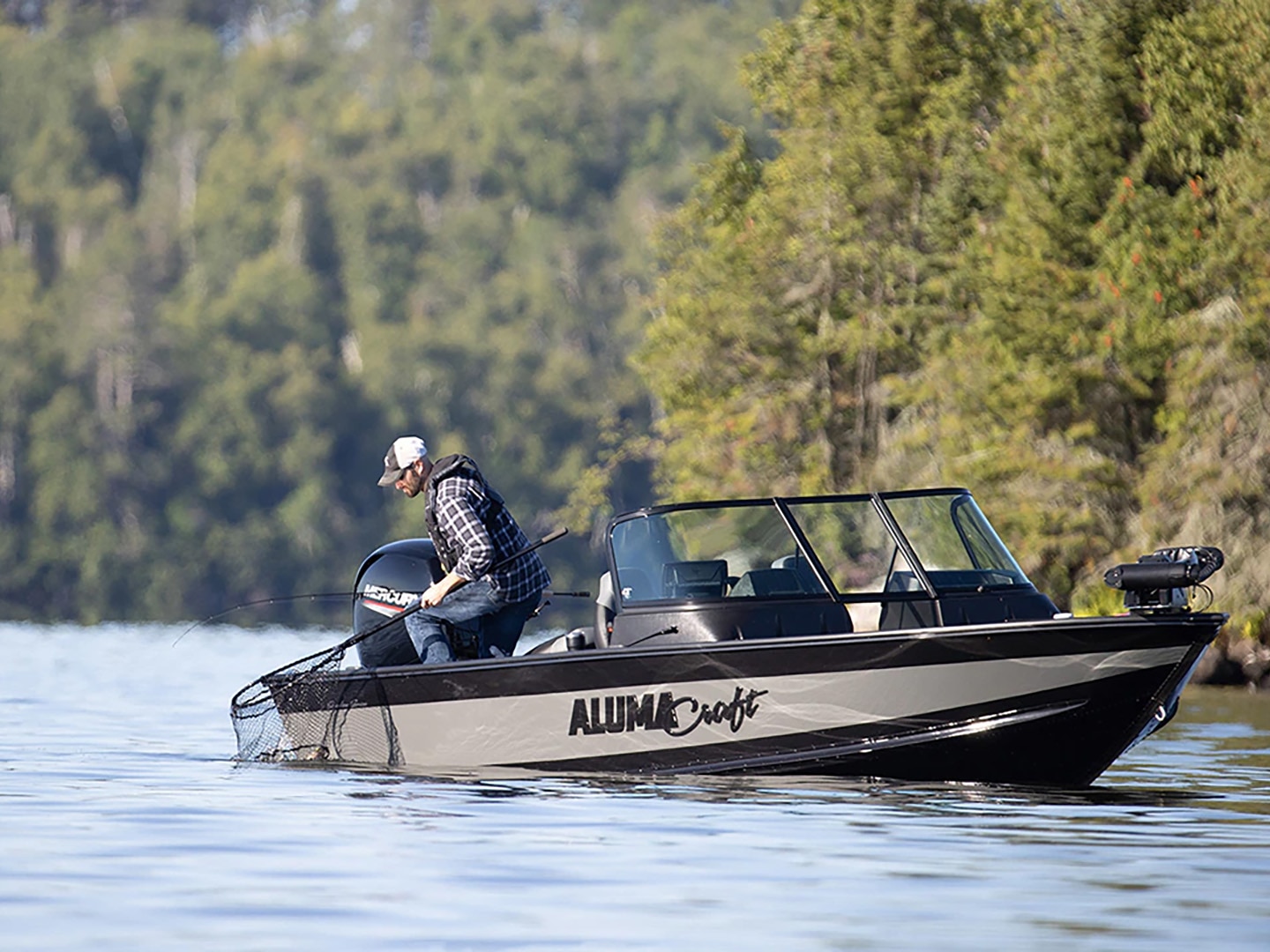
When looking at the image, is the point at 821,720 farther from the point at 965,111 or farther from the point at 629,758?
the point at 965,111

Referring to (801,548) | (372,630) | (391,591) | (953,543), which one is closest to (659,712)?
(801,548)

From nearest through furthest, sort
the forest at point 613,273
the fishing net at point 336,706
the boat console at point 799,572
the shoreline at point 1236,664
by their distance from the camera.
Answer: the boat console at point 799,572, the fishing net at point 336,706, the shoreline at point 1236,664, the forest at point 613,273

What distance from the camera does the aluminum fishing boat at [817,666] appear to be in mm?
13094

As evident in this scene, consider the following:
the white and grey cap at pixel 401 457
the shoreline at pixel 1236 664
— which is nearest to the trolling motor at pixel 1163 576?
the white and grey cap at pixel 401 457

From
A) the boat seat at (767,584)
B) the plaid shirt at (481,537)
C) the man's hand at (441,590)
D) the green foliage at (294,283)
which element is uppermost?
the green foliage at (294,283)

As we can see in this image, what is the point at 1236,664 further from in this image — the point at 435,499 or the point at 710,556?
the point at 435,499

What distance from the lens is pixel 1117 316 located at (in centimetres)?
3098

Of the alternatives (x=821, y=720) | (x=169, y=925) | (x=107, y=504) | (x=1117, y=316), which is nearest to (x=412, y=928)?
(x=169, y=925)

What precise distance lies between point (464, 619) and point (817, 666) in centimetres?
239

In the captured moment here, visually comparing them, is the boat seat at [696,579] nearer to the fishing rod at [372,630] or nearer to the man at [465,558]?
the fishing rod at [372,630]

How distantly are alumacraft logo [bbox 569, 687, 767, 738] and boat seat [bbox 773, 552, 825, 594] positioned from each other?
758 mm

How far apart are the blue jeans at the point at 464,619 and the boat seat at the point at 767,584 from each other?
1.45 meters

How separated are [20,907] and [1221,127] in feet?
78.2

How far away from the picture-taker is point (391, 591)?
15.4 m
